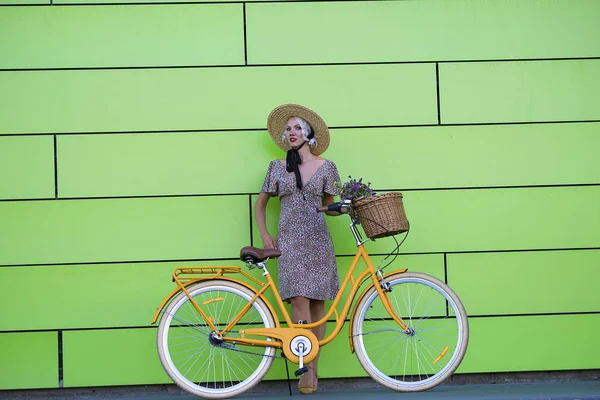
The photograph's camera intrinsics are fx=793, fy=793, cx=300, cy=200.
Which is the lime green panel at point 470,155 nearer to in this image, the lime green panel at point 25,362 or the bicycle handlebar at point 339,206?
the bicycle handlebar at point 339,206

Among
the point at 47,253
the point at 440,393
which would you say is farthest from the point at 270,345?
the point at 47,253

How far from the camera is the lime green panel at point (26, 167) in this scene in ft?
15.4

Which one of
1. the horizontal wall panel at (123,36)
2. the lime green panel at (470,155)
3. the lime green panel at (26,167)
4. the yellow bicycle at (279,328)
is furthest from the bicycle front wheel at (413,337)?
the lime green panel at (26,167)

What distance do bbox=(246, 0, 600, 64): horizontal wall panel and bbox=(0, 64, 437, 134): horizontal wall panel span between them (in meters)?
0.10

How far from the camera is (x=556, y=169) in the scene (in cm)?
486

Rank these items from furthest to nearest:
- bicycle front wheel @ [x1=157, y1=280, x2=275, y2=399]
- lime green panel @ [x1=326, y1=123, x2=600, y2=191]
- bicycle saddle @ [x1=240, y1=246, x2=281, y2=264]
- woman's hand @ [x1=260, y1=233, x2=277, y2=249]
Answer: lime green panel @ [x1=326, y1=123, x2=600, y2=191] < bicycle front wheel @ [x1=157, y1=280, x2=275, y2=399] < woman's hand @ [x1=260, y1=233, x2=277, y2=249] < bicycle saddle @ [x1=240, y1=246, x2=281, y2=264]

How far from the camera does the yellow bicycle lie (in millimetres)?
4172

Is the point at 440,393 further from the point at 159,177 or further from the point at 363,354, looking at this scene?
the point at 159,177

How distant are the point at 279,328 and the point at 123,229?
1.18m

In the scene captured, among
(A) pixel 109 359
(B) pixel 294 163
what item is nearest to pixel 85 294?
(A) pixel 109 359

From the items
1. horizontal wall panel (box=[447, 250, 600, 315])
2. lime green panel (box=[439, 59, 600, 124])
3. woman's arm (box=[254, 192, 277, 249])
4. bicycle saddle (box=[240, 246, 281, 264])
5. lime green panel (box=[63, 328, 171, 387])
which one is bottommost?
lime green panel (box=[63, 328, 171, 387])

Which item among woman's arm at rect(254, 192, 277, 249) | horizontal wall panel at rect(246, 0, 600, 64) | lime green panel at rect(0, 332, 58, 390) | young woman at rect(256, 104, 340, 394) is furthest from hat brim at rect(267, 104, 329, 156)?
lime green panel at rect(0, 332, 58, 390)

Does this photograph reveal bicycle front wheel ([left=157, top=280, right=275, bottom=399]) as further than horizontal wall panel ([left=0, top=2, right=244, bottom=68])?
No

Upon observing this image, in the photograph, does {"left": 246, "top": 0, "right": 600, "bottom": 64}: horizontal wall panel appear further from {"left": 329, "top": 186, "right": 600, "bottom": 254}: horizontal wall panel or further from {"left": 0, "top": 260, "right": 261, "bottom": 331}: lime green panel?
{"left": 0, "top": 260, "right": 261, "bottom": 331}: lime green panel
